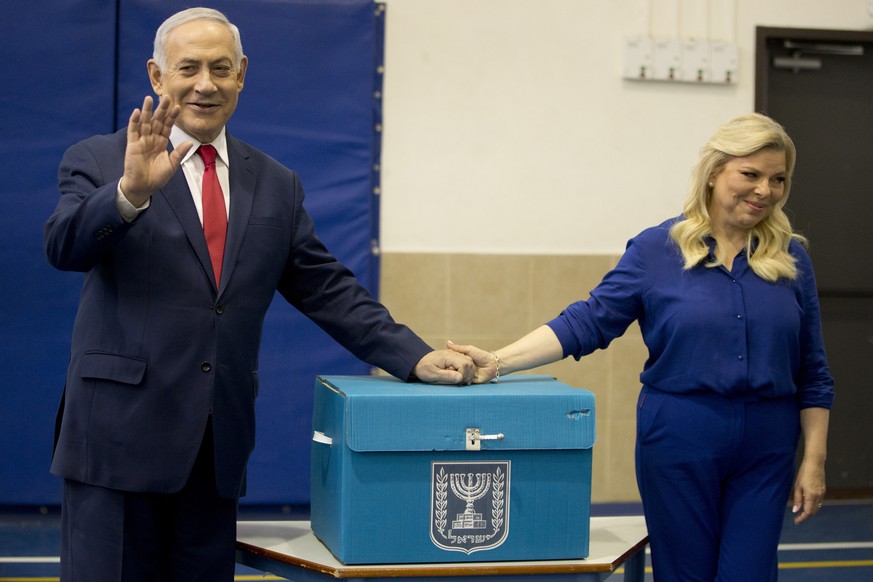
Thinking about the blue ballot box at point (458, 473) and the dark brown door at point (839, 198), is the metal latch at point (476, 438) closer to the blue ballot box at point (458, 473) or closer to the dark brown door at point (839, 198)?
the blue ballot box at point (458, 473)

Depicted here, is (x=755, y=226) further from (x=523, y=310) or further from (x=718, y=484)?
(x=523, y=310)

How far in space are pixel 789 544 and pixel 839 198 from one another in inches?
71.5

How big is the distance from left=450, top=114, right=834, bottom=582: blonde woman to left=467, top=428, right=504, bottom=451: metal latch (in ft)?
1.17

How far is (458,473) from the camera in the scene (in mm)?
2148

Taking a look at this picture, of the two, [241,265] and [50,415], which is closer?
[241,265]

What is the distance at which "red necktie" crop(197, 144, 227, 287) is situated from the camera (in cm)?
212

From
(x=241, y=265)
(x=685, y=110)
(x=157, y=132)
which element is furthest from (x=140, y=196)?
(x=685, y=110)

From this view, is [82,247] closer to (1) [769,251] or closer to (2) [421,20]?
(1) [769,251]

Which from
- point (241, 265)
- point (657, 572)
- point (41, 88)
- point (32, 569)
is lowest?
point (32, 569)

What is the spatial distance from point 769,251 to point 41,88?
3.43 m

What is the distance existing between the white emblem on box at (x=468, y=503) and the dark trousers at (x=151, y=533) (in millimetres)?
442

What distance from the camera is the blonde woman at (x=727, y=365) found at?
233cm

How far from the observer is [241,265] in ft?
7.04

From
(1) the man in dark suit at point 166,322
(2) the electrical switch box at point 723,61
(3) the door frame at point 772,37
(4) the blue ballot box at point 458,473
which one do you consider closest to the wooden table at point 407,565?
(4) the blue ballot box at point 458,473
